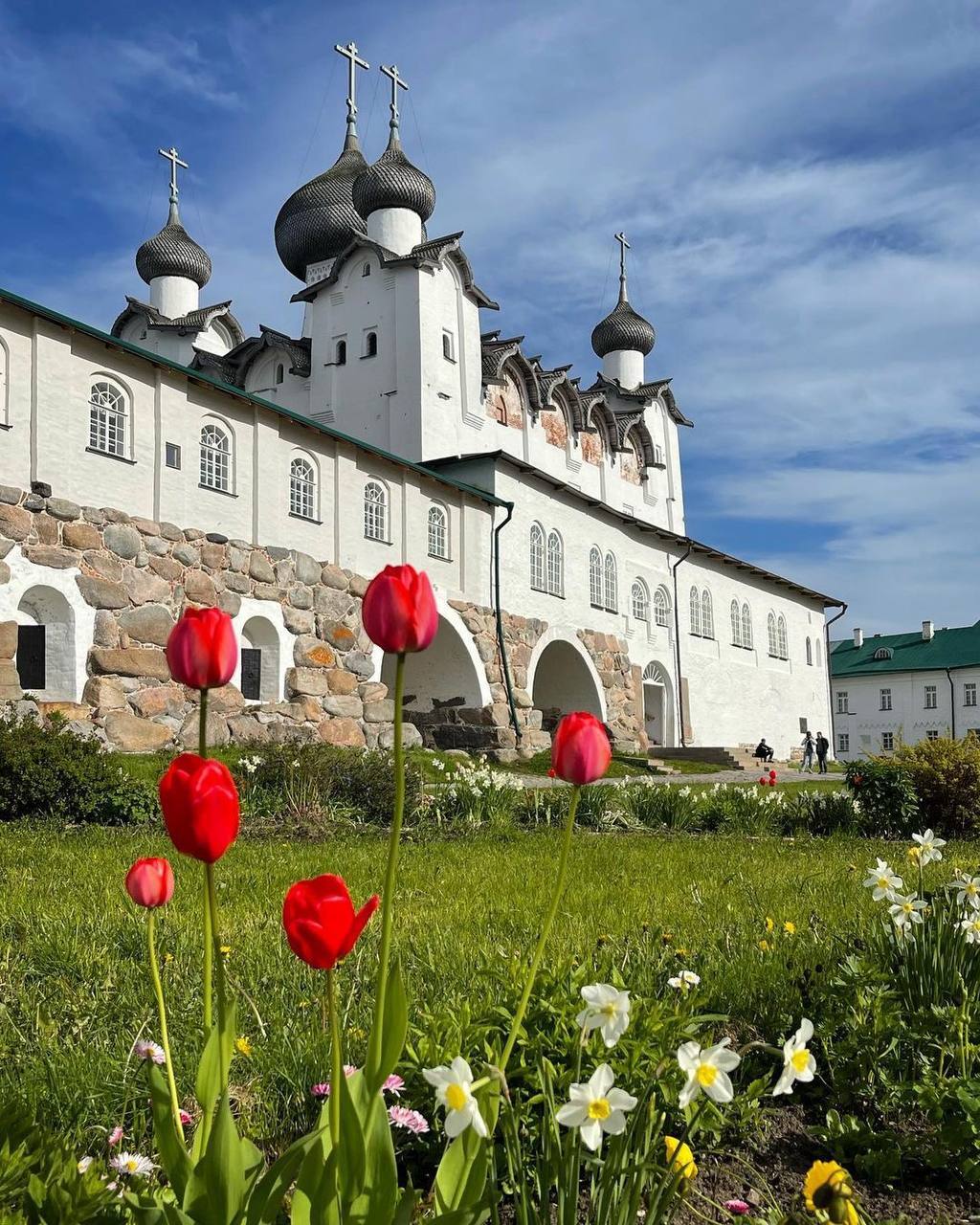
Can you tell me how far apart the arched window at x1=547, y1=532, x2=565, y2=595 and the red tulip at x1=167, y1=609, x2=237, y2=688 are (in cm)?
2292

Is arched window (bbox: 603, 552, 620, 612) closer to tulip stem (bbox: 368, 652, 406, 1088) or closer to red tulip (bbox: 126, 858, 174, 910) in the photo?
red tulip (bbox: 126, 858, 174, 910)

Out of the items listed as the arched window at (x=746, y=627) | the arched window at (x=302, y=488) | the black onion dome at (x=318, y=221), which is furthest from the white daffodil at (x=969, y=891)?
the arched window at (x=746, y=627)

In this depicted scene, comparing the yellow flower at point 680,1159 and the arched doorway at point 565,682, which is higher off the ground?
the arched doorway at point 565,682

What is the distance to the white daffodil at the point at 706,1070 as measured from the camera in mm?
1658

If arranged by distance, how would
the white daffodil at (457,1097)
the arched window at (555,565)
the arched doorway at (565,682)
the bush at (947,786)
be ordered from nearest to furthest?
the white daffodil at (457,1097)
the bush at (947,786)
the arched window at (555,565)
the arched doorway at (565,682)

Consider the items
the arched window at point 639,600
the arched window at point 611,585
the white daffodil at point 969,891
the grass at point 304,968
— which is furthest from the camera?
Result: the arched window at point 639,600

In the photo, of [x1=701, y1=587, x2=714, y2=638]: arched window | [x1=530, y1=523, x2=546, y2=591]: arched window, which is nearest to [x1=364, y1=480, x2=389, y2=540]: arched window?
[x1=530, y1=523, x2=546, y2=591]: arched window

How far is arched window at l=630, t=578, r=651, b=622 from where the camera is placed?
2816 cm

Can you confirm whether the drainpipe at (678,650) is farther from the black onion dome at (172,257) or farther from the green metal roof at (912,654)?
the green metal roof at (912,654)

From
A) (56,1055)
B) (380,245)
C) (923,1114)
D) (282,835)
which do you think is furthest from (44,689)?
(380,245)

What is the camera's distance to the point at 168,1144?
1.58 meters

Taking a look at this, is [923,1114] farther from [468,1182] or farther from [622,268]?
[622,268]

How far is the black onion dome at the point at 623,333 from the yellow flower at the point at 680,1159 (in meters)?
35.5

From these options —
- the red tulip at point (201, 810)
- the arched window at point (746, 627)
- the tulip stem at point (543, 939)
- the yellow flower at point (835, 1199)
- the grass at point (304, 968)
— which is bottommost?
the grass at point (304, 968)
